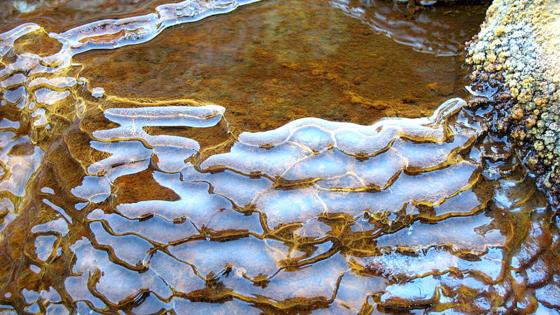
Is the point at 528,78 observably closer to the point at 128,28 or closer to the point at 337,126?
the point at 337,126

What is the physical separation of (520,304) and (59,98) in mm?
2668

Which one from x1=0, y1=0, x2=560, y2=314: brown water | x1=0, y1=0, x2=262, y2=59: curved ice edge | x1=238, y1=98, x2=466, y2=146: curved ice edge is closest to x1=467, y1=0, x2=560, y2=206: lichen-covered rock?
x1=0, y1=0, x2=560, y2=314: brown water

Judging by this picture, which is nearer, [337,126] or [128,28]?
[337,126]

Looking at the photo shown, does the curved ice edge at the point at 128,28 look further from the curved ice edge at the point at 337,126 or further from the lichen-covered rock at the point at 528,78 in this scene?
the lichen-covered rock at the point at 528,78

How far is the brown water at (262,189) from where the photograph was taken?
223 cm

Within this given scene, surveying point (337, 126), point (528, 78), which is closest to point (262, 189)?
point (337, 126)

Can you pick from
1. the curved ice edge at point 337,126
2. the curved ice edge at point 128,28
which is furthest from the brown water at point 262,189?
the curved ice edge at point 128,28

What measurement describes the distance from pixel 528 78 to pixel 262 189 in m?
1.49

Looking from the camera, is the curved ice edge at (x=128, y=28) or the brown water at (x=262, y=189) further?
the curved ice edge at (x=128, y=28)

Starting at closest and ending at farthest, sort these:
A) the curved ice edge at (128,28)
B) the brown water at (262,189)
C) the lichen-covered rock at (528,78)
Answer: the brown water at (262,189), the lichen-covered rock at (528,78), the curved ice edge at (128,28)

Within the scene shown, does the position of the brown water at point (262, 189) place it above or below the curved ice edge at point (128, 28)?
below

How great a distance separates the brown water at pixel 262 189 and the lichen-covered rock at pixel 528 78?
10 cm

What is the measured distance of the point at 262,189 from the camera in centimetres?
244

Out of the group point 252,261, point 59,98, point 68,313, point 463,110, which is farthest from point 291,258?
point 59,98
